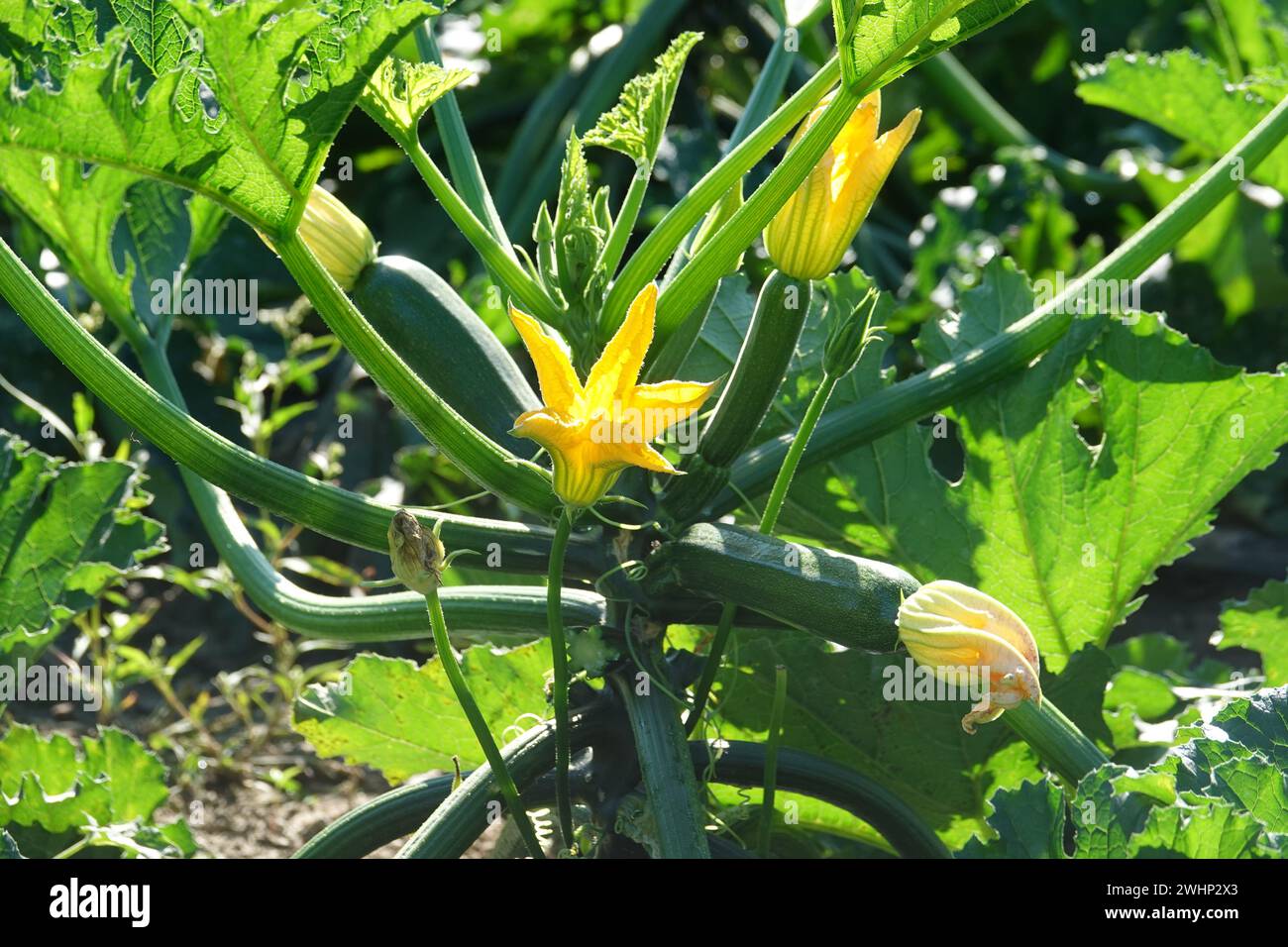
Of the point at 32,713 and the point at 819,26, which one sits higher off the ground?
the point at 819,26

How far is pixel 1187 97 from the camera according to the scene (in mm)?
1943

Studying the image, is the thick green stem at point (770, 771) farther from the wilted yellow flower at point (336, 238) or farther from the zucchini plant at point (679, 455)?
the wilted yellow flower at point (336, 238)

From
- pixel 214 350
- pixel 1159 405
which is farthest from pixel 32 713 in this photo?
pixel 1159 405

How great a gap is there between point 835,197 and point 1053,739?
51 centimetres

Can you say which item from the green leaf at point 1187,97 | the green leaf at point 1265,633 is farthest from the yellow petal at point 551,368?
the green leaf at point 1187,97

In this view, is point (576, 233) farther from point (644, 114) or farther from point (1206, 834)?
point (1206, 834)

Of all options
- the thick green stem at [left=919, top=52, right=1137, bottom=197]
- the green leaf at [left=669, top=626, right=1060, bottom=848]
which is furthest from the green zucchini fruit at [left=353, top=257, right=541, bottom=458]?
the thick green stem at [left=919, top=52, right=1137, bottom=197]

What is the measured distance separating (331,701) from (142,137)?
0.67 meters

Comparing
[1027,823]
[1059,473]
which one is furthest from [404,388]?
[1059,473]

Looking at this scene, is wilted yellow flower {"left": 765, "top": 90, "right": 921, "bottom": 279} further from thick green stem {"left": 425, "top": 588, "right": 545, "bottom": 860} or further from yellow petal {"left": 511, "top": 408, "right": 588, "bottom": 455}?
thick green stem {"left": 425, "top": 588, "right": 545, "bottom": 860}

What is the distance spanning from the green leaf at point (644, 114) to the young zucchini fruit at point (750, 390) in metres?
0.16
